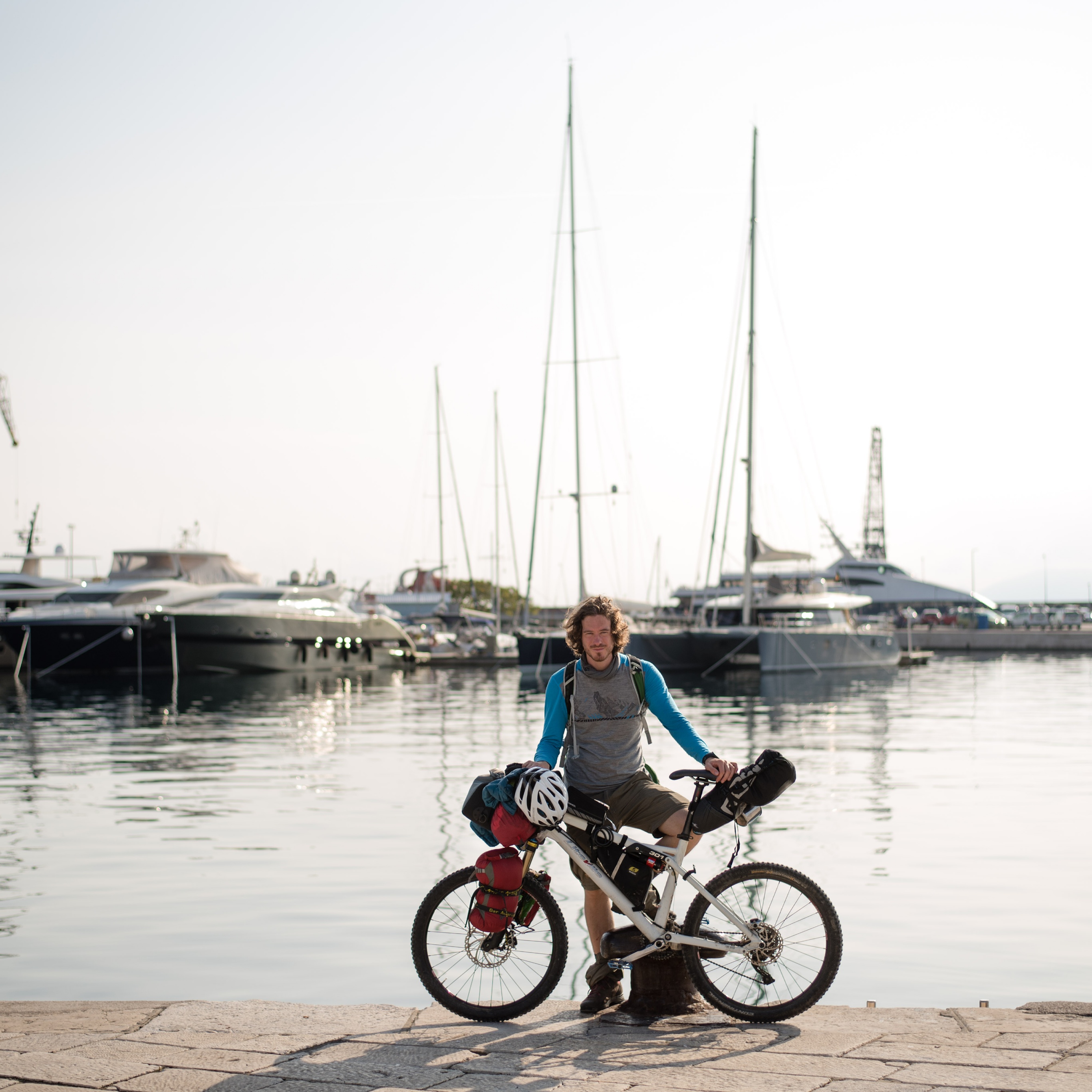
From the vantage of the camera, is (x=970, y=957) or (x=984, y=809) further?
(x=984, y=809)

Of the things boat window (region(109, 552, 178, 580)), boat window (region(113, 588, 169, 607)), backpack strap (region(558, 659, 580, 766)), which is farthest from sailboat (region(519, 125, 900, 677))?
backpack strap (region(558, 659, 580, 766))

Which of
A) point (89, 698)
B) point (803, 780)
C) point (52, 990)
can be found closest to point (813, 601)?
point (89, 698)

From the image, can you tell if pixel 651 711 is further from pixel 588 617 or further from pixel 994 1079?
pixel 994 1079

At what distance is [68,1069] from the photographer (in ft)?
15.2

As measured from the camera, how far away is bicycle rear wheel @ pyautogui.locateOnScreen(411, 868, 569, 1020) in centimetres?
563

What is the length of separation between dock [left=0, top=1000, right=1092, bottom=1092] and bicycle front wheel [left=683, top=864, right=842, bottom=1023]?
0.12m

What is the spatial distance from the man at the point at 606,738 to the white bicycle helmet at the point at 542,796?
1.17 ft

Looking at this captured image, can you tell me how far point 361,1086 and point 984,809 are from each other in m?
12.7

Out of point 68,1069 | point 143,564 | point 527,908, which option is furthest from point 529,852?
point 143,564

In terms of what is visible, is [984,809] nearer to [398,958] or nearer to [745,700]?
[398,958]

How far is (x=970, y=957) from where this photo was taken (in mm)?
8812

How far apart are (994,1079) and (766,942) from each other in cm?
129

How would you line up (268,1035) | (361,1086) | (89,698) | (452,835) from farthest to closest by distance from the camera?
(89,698), (452,835), (268,1035), (361,1086)

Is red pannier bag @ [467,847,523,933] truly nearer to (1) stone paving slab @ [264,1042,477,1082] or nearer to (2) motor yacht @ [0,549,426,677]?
(1) stone paving slab @ [264,1042,477,1082]
